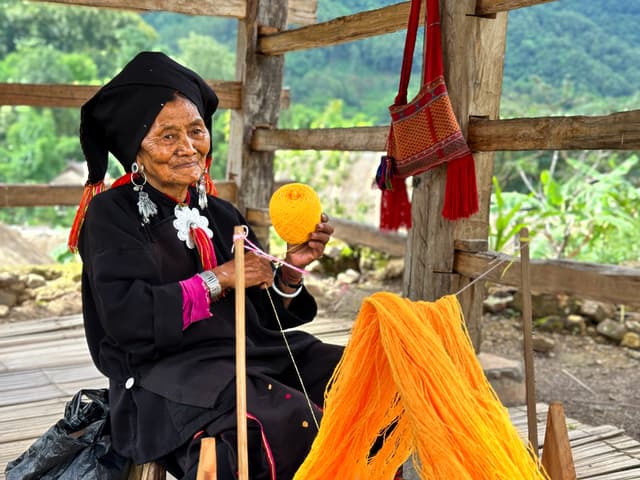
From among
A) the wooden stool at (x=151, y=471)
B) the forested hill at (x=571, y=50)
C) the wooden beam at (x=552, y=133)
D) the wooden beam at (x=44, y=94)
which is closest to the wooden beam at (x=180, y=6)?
the wooden beam at (x=44, y=94)

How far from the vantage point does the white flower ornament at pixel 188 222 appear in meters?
2.05

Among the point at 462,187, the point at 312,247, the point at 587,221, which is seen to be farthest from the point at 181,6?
the point at 587,221

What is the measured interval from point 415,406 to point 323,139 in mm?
2355

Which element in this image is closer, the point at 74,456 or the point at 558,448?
the point at 558,448

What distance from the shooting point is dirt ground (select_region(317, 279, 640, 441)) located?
12.9ft

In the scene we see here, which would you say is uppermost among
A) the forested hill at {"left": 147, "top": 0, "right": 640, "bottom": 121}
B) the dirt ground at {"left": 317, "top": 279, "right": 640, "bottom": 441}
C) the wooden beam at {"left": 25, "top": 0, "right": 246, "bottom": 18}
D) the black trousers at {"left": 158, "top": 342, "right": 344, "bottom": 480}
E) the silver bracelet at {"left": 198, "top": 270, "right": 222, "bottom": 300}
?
the forested hill at {"left": 147, "top": 0, "right": 640, "bottom": 121}

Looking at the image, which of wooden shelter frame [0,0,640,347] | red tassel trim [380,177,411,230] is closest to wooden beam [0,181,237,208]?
wooden shelter frame [0,0,640,347]

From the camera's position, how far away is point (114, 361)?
6.46ft

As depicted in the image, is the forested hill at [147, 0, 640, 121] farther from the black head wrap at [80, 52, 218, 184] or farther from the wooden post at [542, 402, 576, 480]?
the wooden post at [542, 402, 576, 480]

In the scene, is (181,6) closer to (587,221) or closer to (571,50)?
(587,221)

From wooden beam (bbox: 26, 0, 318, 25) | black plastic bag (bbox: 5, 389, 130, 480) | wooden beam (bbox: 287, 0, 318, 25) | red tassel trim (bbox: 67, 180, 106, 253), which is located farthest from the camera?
wooden beam (bbox: 287, 0, 318, 25)

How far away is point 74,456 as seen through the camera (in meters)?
2.02

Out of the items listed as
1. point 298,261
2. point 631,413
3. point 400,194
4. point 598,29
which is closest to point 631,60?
point 598,29

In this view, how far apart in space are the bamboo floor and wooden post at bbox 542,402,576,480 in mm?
852
